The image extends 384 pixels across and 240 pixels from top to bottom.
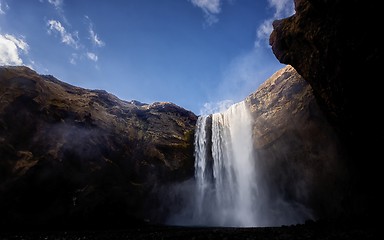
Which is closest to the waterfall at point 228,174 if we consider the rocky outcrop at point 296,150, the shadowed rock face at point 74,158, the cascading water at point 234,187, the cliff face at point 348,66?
the cascading water at point 234,187

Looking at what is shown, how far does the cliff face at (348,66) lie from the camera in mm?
14312

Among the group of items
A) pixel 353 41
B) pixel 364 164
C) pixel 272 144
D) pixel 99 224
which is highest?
pixel 272 144

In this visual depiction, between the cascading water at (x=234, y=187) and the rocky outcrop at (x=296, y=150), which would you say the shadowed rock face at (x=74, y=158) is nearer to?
the cascading water at (x=234, y=187)

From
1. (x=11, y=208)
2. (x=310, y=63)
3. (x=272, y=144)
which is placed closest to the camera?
(x=310, y=63)

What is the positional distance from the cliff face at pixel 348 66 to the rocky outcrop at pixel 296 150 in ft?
4.67

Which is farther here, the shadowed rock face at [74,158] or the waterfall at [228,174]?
the waterfall at [228,174]

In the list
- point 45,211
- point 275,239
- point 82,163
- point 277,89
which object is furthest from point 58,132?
point 277,89

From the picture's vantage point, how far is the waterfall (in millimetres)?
31156

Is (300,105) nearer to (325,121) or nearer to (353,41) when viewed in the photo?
(325,121)

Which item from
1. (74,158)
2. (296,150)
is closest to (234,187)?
(296,150)

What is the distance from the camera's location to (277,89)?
31.2 m

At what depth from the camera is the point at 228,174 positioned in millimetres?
33156

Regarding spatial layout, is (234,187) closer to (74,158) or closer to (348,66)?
(74,158)

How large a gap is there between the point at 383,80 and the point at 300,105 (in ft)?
42.9
